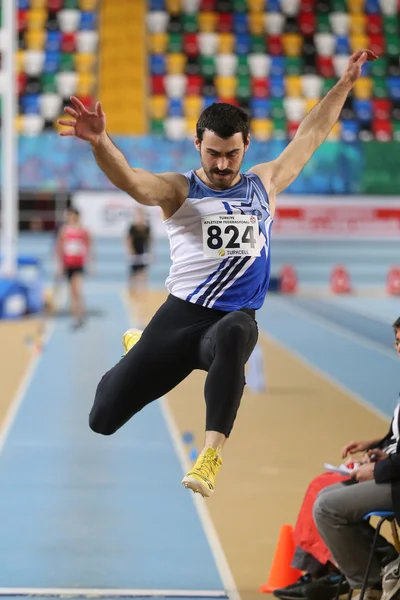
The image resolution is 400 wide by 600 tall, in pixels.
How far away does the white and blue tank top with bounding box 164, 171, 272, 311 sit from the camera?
4645 mm

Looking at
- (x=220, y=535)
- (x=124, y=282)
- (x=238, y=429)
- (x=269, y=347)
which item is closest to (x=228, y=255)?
(x=220, y=535)

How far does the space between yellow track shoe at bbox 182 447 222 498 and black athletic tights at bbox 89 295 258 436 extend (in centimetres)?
11

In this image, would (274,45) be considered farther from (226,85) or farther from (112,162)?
(112,162)

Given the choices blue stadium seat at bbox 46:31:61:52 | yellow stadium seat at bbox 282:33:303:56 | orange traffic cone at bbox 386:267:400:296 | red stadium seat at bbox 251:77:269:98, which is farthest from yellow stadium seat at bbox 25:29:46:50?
orange traffic cone at bbox 386:267:400:296

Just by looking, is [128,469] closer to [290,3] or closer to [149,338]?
[149,338]

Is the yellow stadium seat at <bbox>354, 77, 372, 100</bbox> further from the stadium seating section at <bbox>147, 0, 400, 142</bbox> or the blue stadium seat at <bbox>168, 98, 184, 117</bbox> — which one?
the blue stadium seat at <bbox>168, 98, 184, 117</bbox>

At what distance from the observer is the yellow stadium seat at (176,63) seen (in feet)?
96.1

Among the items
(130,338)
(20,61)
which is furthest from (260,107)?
(130,338)

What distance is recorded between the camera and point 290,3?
30672 mm

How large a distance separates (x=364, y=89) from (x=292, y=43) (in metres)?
2.30

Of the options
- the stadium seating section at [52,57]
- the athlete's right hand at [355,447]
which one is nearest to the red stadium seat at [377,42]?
the stadium seating section at [52,57]

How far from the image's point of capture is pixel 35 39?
29703 mm

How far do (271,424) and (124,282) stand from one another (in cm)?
1424

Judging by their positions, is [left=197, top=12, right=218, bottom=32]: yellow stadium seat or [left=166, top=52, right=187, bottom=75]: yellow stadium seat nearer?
[left=166, top=52, right=187, bottom=75]: yellow stadium seat
